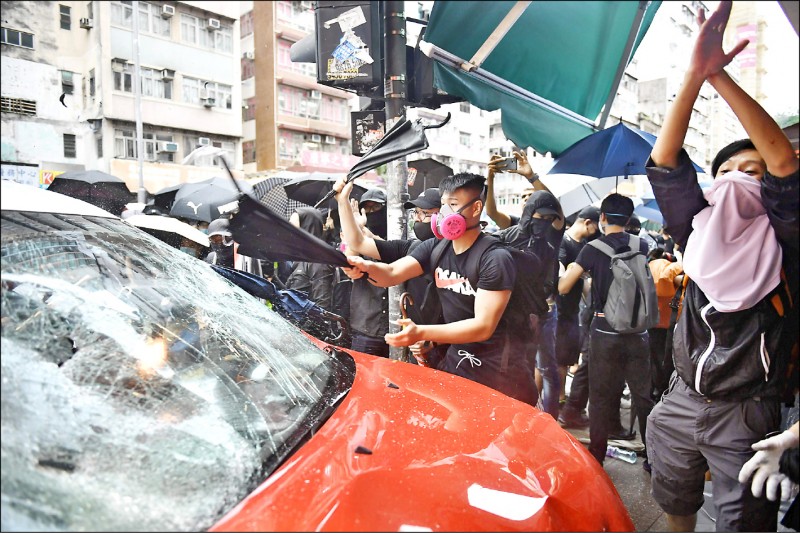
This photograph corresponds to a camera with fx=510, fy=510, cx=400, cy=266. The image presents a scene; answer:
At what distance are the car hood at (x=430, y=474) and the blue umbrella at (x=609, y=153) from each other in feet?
7.80

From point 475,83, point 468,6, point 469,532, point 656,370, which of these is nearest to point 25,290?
point 469,532

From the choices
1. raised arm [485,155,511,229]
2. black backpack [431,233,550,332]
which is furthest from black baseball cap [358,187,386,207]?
black backpack [431,233,550,332]

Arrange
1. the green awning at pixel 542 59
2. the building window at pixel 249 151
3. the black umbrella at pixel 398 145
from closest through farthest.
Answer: the green awning at pixel 542 59
the black umbrella at pixel 398 145
the building window at pixel 249 151

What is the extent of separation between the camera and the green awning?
5.92 ft

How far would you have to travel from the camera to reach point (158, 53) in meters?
4.59

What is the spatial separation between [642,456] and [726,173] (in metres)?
2.70

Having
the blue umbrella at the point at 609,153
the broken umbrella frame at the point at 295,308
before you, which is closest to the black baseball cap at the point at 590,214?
the blue umbrella at the point at 609,153

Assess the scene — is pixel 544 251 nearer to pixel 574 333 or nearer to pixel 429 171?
pixel 574 333

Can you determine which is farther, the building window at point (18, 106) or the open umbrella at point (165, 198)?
the open umbrella at point (165, 198)

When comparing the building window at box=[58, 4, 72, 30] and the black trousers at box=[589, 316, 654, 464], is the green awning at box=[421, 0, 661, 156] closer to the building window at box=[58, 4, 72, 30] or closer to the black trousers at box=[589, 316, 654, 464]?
the building window at box=[58, 4, 72, 30]

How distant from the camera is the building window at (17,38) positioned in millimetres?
1474

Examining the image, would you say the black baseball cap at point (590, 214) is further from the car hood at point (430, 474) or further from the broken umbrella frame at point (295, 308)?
the car hood at point (430, 474)

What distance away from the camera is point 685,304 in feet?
6.84

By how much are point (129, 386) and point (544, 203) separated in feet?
10.1
